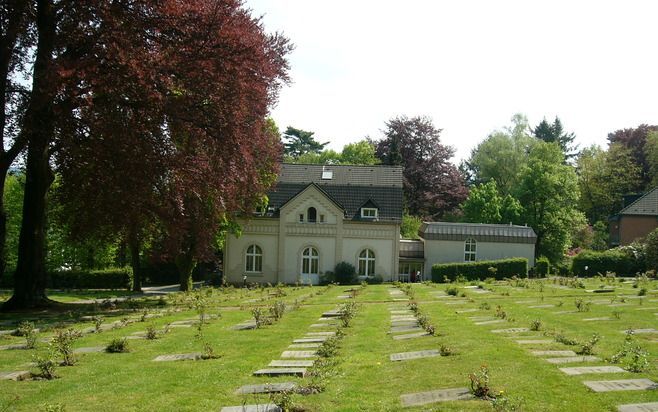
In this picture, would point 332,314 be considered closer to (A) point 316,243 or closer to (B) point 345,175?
(A) point 316,243

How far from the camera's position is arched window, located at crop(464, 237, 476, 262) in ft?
163

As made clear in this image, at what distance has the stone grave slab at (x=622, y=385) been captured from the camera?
7027mm

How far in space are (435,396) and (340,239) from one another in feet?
134

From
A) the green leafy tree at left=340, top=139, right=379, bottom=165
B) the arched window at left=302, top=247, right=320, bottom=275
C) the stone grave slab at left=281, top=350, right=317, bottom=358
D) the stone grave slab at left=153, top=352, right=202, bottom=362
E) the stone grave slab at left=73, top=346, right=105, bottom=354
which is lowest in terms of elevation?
the stone grave slab at left=73, top=346, right=105, bottom=354

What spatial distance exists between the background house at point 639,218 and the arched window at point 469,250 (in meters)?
17.5

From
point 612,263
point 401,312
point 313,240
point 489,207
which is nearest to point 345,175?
point 313,240

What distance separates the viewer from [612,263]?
4506 centimetres

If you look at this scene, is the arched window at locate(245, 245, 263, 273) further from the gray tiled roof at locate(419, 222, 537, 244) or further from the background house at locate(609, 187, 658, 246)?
the background house at locate(609, 187, 658, 246)

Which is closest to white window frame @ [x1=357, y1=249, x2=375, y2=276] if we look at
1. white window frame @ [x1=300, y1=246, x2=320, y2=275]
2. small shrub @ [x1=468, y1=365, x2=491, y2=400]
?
white window frame @ [x1=300, y1=246, x2=320, y2=275]

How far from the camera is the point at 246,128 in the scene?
21.3m

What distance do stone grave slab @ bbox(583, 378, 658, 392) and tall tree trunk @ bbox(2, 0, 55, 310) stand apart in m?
15.9

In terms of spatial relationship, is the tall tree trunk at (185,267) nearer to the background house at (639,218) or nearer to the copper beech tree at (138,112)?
the copper beech tree at (138,112)

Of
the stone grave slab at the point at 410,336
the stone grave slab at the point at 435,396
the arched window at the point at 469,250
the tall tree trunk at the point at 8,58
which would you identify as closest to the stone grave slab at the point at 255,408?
the stone grave slab at the point at 435,396

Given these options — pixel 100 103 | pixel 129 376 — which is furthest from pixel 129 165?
pixel 129 376
